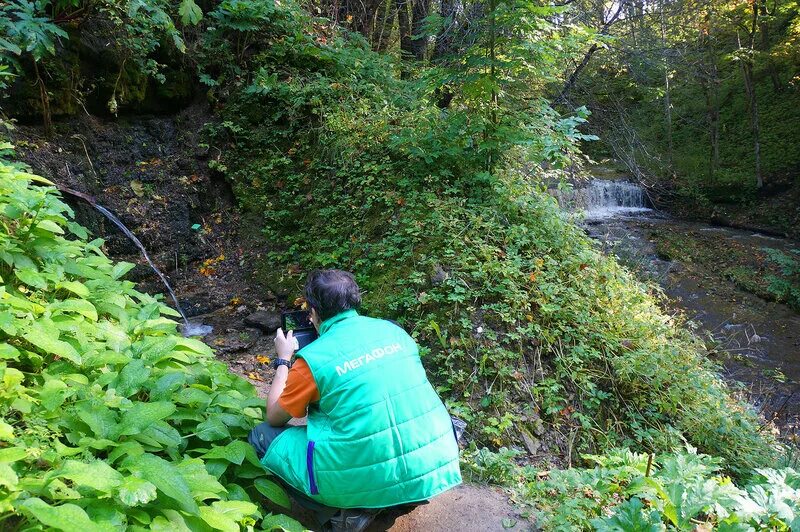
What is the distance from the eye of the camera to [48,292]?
3176 mm

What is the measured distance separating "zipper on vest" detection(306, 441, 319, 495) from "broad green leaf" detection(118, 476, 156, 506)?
72 centimetres

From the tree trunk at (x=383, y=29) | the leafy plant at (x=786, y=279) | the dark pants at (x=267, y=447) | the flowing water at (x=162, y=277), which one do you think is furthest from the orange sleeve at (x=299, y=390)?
the leafy plant at (x=786, y=279)

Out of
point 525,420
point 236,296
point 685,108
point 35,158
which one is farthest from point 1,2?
point 685,108

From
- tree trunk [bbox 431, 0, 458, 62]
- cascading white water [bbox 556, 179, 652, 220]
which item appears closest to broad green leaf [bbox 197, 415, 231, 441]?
tree trunk [bbox 431, 0, 458, 62]

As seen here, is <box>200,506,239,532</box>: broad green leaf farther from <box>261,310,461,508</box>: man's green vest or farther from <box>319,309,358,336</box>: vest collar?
<box>319,309,358,336</box>: vest collar

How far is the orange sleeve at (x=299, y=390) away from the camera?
2.35m

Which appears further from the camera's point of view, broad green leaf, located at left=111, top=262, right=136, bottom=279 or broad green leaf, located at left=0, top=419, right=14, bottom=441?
broad green leaf, located at left=111, top=262, right=136, bottom=279

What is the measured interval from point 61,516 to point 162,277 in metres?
5.46

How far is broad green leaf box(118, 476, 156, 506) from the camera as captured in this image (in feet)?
5.72

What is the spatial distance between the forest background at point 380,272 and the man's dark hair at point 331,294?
808mm

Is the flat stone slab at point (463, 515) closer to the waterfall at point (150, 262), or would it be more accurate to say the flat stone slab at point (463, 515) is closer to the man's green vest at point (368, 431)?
the man's green vest at point (368, 431)

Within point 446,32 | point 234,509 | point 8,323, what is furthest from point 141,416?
point 446,32

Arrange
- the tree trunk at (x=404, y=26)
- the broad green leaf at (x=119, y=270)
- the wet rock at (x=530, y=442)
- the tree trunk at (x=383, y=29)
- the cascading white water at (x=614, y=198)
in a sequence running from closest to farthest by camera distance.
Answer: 1. the broad green leaf at (x=119, y=270)
2. the wet rock at (x=530, y=442)
3. the tree trunk at (x=404, y=26)
4. the tree trunk at (x=383, y=29)
5. the cascading white water at (x=614, y=198)

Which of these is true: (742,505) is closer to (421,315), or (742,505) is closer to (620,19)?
(421,315)
